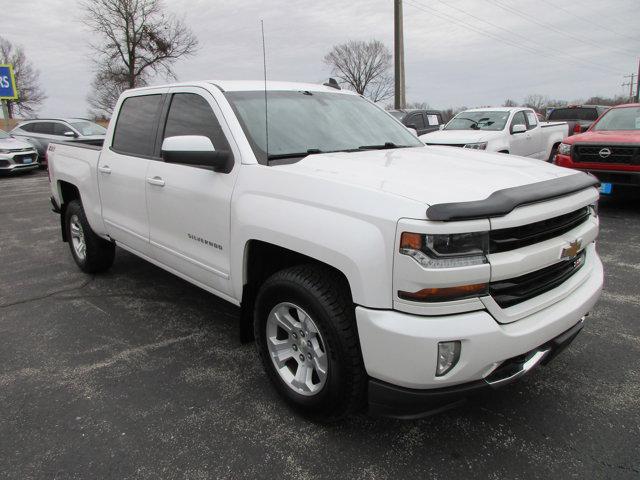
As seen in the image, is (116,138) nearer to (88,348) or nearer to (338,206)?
(88,348)

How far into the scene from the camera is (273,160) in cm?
283

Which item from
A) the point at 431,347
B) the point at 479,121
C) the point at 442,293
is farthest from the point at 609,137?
the point at 431,347

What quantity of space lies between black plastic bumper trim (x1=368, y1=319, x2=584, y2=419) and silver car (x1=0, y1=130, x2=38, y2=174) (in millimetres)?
15637

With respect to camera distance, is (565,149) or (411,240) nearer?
(411,240)

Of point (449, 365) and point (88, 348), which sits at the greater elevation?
point (449, 365)

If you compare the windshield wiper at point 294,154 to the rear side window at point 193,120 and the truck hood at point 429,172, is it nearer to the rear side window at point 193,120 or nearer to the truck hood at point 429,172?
the truck hood at point 429,172

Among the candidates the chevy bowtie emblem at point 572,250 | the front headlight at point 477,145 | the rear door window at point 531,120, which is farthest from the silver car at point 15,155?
the chevy bowtie emblem at point 572,250

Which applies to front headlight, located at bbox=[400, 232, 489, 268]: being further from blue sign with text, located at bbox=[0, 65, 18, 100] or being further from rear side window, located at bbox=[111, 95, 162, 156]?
blue sign with text, located at bbox=[0, 65, 18, 100]

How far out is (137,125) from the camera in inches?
161

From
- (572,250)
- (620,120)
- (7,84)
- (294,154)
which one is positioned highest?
(7,84)

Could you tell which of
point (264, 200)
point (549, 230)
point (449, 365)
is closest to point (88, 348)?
point (264, 200)

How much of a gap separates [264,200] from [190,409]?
1295 millimetres

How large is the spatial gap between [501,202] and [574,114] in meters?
18.6

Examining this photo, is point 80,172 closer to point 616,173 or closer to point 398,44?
point 616,173
